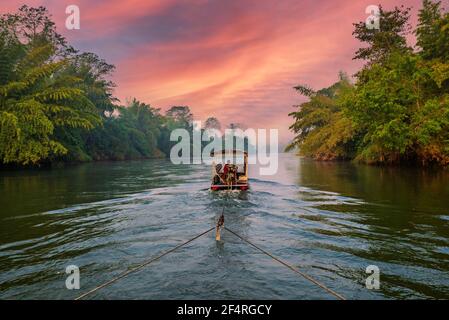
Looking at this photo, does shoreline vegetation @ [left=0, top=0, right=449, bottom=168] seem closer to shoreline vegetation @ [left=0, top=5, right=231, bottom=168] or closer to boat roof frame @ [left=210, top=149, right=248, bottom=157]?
shoreline vegetation @ [left=0, top=5, right=231, bottom=168]

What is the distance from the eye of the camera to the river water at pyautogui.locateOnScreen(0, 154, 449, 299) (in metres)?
5.71

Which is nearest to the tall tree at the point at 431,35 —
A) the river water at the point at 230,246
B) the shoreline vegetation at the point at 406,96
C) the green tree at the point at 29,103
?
the shoreline vegetation at the point at 406,96

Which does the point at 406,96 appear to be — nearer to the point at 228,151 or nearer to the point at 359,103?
the point at 359,103

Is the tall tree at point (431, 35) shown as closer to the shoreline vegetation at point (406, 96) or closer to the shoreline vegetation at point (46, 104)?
the shoreline vegetation at point (406, 96)

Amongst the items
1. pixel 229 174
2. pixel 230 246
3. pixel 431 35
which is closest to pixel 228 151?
pixel 229 174

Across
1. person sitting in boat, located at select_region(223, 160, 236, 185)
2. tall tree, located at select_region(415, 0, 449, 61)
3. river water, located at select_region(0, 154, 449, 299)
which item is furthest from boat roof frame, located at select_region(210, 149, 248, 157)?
tall tree, located at select_region(415, 0, 449, 61)

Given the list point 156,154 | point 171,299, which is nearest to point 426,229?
point 171,299

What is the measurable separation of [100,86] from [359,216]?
65.1m

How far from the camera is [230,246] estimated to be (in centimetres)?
820

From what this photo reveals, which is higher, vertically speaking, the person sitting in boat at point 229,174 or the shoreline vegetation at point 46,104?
the shoreline vegetation at point 46,104

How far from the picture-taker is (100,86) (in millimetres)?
66500

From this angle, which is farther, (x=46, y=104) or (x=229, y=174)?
(x=46, y=104)

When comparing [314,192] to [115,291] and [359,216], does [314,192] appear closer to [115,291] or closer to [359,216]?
[359,216]

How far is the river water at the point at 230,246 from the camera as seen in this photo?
5.71 metres
